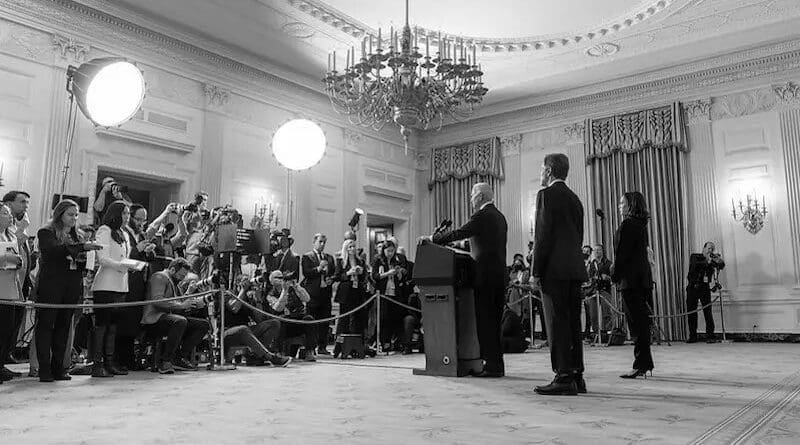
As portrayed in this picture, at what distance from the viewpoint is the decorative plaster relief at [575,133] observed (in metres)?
11.7

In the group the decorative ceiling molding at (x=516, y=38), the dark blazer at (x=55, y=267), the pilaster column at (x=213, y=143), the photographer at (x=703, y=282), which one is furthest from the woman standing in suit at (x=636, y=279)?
the pilaster column at (x=213, y=143)

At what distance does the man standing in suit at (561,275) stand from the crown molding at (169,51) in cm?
705

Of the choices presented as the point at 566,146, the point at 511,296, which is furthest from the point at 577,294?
the point at 566,146

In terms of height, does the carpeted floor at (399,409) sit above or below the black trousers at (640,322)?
below

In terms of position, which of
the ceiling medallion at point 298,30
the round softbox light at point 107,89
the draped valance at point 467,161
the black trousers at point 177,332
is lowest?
the black trousers at point 177,332

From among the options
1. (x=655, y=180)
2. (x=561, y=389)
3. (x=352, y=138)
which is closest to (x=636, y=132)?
(x=655, y=180)

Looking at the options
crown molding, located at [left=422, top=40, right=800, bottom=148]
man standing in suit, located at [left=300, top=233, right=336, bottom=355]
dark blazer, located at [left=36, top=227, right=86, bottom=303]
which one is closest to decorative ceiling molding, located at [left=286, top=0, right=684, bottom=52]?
crown molding, located at [left=422, top=40, right=800, bottom=148]

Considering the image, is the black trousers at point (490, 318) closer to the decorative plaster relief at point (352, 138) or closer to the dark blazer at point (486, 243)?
the dark blazer at point (486, 243)

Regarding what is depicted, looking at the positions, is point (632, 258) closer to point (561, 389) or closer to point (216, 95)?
point (561, 389)

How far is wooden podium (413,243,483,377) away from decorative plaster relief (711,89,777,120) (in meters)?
7.80

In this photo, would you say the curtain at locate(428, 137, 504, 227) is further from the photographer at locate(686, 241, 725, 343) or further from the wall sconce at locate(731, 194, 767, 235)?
the wall sconce at locate(731, 194, 767, 235)

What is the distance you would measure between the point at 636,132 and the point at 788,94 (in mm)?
2345

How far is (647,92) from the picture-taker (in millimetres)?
11023

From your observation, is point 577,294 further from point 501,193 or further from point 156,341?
point 501,193
